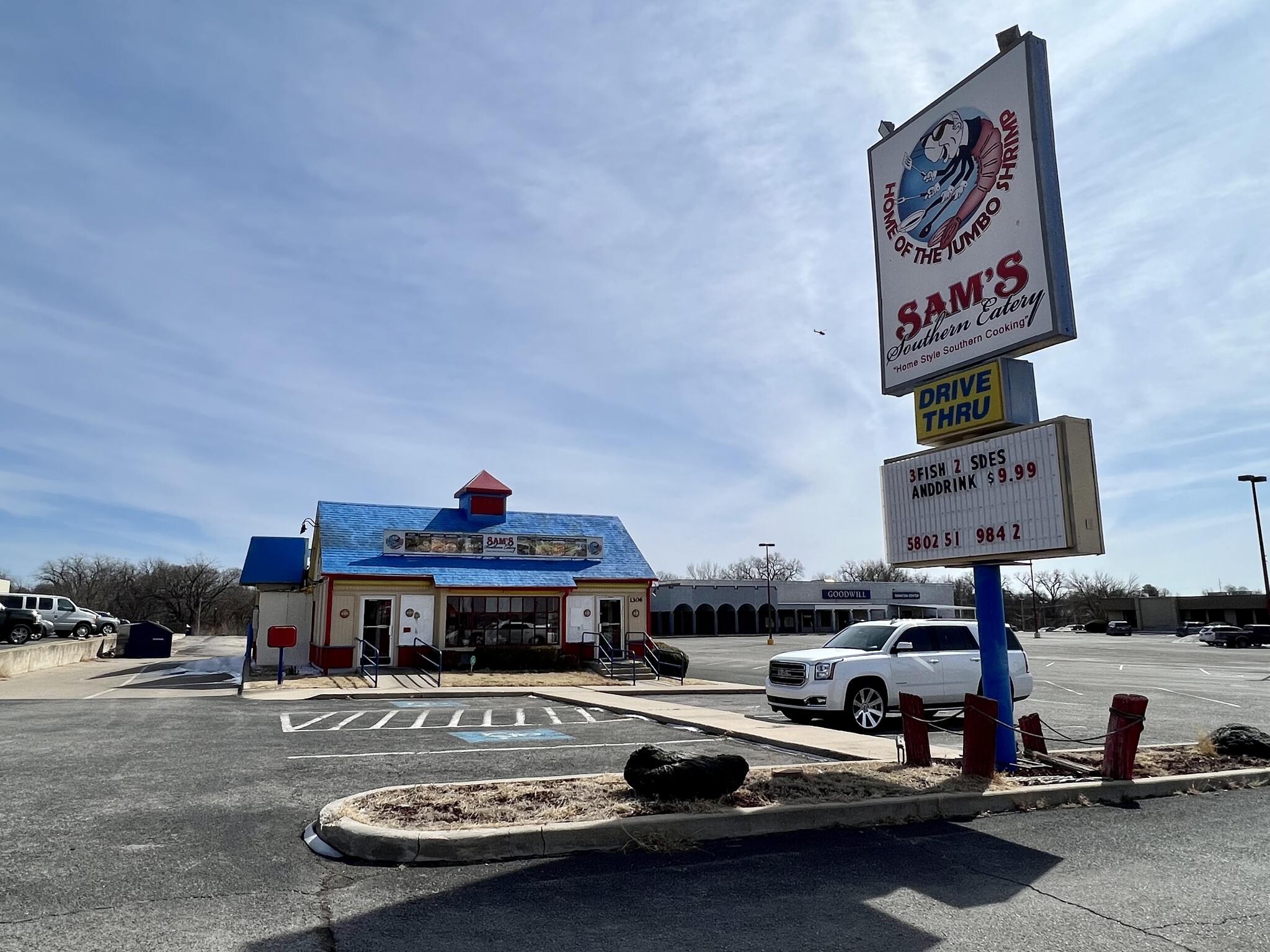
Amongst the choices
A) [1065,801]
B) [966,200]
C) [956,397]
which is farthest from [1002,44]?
[1065,801]

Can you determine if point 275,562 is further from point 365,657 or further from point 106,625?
point 106,625

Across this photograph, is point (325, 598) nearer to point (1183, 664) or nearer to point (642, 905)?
point (642, 905)

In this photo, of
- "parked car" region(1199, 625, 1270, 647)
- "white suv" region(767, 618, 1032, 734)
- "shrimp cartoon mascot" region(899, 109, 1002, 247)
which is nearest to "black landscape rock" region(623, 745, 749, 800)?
"white suv" region(767, 618, 1032, 734)

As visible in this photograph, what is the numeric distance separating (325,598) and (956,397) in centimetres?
2154

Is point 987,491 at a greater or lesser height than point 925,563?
greater

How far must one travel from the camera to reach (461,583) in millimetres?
27125

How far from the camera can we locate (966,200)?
33.8 ft

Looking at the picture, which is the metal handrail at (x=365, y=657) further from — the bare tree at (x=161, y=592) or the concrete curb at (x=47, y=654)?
the bare tree at (x=161, y=592)

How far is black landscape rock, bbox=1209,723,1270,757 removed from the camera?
34.4 ft

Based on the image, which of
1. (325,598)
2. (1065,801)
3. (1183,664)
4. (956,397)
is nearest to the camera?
(1065,801)

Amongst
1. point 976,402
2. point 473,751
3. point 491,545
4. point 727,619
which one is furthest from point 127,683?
point 727,619

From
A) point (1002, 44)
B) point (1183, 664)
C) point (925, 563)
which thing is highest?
point (1002, 44)

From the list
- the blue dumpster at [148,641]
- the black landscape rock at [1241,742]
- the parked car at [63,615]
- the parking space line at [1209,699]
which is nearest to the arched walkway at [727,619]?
the blue dumpster at [148,641]

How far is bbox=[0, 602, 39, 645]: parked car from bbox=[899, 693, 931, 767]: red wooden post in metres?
37.8
